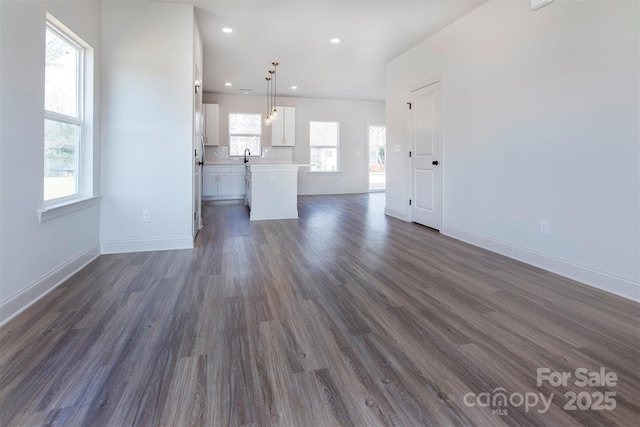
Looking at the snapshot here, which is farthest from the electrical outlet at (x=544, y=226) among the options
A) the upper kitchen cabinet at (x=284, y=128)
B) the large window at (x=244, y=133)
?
the large window at (x=244, y=133)

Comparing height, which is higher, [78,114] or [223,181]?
[78,114]

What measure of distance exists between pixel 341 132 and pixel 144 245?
7036mm

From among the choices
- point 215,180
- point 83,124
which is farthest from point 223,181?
point 83,124

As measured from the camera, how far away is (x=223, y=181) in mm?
8547

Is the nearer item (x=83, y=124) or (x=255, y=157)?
(x=83, y=124)

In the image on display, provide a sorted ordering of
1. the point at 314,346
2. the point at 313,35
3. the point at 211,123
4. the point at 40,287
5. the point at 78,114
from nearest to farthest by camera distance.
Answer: the point at 314,346, the point at 40,287, the point at 78,114, the point at 313,35, the point at 211,123

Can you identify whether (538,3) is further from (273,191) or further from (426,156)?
(273,191)

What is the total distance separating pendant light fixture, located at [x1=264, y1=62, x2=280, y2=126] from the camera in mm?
6684

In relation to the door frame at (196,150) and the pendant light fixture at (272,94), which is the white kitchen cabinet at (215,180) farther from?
the door frame at (196,150)

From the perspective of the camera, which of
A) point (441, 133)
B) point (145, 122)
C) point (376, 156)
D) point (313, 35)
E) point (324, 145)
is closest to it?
point (145, 122)

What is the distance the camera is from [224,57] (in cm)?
568

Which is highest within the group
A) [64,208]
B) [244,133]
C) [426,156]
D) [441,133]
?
[244,133]

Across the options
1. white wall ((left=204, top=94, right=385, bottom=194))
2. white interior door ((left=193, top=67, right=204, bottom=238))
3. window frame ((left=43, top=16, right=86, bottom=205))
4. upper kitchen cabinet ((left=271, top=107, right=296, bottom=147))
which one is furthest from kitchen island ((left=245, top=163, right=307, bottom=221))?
white wall ((left=204, top=94, right=385, bottom=194))

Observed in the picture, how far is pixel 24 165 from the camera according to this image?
86.4 inches
